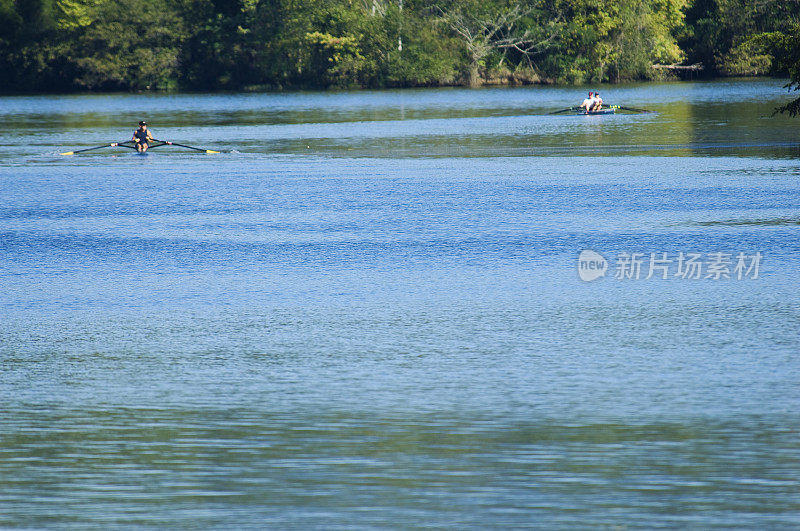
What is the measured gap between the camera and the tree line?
85.8m

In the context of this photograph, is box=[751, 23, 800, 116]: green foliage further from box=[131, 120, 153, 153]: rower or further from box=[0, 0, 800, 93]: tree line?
box=[0, 0, 800, 93]: tree line

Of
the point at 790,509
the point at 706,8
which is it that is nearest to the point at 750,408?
the point at 790,509

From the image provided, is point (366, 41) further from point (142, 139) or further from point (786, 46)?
point (786, 46)

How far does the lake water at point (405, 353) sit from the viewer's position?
6.72 metres

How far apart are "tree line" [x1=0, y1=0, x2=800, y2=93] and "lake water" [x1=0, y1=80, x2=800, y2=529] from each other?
6220 cm

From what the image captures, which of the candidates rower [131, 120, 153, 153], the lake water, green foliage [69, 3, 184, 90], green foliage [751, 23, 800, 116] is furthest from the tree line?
the lake water

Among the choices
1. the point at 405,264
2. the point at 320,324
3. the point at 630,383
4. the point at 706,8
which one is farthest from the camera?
the point at 706,8

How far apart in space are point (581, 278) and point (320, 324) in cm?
377

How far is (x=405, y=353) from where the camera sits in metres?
10.3

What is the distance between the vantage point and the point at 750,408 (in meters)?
8.31

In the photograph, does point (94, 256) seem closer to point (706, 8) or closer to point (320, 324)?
point (320, 324)

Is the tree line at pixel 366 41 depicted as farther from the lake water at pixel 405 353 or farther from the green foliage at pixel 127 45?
the lake water at pixel 405 353

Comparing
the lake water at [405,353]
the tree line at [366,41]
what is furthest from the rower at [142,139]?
the tree line at [366,41]

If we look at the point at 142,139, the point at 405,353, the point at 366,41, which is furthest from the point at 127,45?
the point at 405,353
